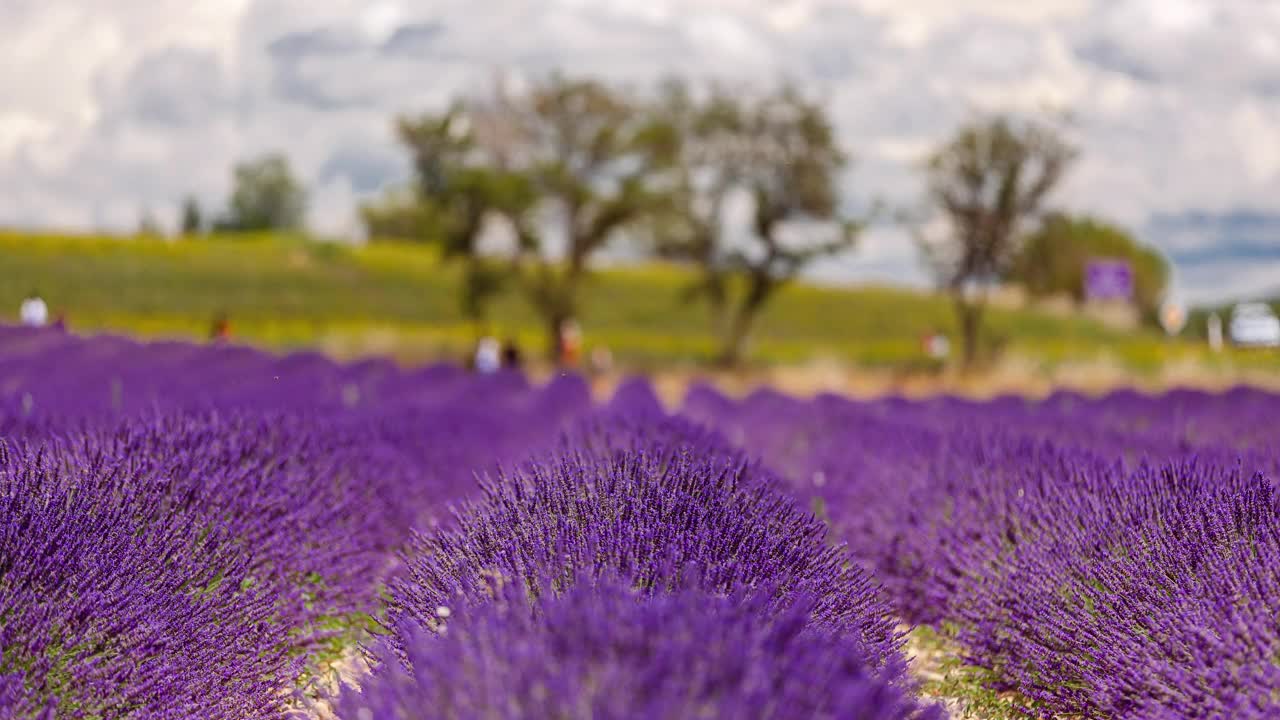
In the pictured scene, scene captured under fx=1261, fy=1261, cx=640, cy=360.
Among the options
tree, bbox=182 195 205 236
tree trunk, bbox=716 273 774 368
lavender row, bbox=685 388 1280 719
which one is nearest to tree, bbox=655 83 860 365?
tree trunk, bbox=716 273 774 368

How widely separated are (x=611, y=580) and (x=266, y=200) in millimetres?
100390

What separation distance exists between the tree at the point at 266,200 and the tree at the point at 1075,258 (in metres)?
56.9

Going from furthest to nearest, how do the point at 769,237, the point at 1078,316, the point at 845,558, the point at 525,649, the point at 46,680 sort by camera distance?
the point at 1078,316 < the point at 769,237 < the point at 845,558 < the point at 46,680 < the point at 525,649

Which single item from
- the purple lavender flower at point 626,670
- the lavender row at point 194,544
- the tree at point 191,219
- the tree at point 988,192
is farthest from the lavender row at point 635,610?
the tree at point 191,219

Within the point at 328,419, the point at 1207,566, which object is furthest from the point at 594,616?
the point at 328,419

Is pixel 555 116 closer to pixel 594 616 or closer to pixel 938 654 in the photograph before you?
pixel 938 654

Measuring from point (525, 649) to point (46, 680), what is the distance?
1471 mm

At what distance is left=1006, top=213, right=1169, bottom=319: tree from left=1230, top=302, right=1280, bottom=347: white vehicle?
451 centimetres

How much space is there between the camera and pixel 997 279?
30.2 meters

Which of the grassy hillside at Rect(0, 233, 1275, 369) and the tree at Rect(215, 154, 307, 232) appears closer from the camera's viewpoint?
the grassy hillside at Rect(0, 233, 1275, 369)

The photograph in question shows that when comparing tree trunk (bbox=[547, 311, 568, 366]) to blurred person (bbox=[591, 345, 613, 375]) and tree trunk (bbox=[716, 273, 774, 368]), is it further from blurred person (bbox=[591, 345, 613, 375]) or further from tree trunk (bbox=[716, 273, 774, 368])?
tree trunk (bbox=[716, 273, 774, 368])

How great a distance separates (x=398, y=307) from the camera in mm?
50906

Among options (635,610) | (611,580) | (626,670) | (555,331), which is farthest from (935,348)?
(626,670)

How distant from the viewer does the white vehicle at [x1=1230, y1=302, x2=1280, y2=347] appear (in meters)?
28.0
